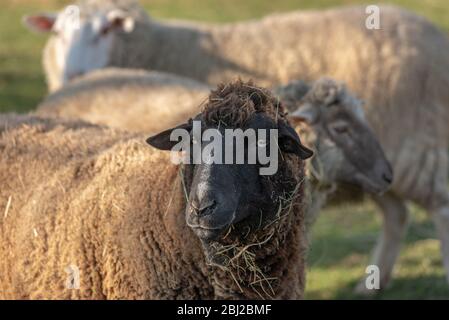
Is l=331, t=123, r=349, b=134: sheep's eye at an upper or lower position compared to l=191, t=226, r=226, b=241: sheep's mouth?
upper

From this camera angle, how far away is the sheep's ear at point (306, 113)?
6.37 metres

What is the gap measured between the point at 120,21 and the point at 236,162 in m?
5.91

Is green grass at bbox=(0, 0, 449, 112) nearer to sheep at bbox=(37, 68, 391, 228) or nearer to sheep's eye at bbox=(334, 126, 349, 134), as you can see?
sheep at bbox=(37, 68, 391, 228)

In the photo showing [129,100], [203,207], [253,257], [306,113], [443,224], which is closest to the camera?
[203,207]

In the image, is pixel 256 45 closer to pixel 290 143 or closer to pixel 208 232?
pixel 290 143

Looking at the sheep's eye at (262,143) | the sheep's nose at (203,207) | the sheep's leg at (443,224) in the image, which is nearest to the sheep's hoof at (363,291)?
the sheep's leg at (443,224)

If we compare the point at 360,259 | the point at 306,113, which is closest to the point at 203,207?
the point at 306,113

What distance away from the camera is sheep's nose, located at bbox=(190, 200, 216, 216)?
4.12 m

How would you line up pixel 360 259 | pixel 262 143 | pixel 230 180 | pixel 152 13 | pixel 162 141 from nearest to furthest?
1. pixel 230 180
2. pixel 262 143
3. pixel 162 141
4. pixel 360 259
5. pixel 152 13

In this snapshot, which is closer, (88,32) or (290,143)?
(290,143)

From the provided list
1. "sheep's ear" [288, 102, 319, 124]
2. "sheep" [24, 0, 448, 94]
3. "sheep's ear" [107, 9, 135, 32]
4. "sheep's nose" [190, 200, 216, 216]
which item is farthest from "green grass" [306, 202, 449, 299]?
"sheep's nose" [190, 200, 216, 216]

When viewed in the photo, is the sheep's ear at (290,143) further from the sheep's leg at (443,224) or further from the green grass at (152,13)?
the green grass at (152,13)

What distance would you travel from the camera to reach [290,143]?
177 inches

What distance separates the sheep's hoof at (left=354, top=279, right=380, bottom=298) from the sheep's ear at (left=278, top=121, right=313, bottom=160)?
13.5 ft
